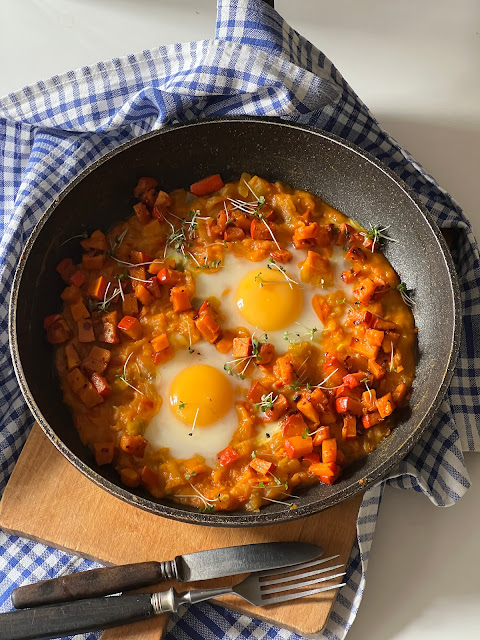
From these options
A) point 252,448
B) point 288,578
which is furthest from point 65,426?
point 288,578

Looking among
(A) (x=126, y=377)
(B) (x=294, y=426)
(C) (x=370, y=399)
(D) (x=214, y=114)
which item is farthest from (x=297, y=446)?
(D) (x=214, y=114)

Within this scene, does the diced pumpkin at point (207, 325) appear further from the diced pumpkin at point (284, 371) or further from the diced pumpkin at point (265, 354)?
the diced pumpkin at point (284, 371)

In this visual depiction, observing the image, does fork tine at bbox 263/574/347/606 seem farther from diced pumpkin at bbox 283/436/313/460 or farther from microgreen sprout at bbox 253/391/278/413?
microgreen sprout at bbox 253/391/278/413

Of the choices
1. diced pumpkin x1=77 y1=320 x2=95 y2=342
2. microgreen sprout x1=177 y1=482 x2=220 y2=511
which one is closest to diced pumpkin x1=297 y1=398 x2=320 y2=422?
microgreen sprout x1=177 y1=482 x2=220 y2=511

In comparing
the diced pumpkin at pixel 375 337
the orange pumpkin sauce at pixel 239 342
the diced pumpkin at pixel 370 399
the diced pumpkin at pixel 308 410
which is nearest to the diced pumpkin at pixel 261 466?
the orange pumpkin sauce at pixel 239 342

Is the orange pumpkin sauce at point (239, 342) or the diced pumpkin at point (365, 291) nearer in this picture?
Answer: the orange pumpkin sauce at point (239, 342)

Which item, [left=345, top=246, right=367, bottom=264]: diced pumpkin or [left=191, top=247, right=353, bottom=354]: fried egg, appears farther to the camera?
[left=345, top=246, right=367, bottom=264]: diced pumpkin
